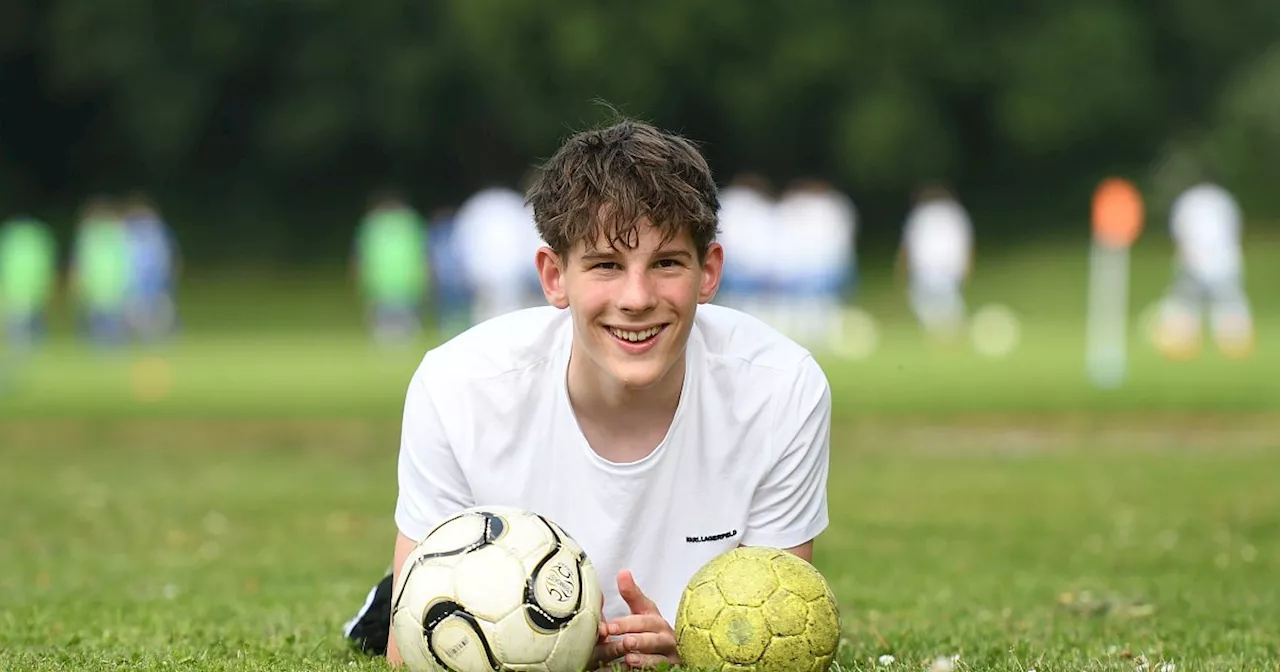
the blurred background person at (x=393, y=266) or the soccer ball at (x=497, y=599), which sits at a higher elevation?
the blurred background person at (x=393, y=266)

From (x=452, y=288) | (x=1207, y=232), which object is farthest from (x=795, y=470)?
(x=452, y=288)

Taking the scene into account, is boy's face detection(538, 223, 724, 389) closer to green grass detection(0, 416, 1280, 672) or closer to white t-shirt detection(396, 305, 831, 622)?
Answer: white t-shirt detection(396, 305, 831, 622)

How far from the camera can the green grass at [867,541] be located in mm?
6977

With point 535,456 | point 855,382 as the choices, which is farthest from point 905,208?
point 535,456

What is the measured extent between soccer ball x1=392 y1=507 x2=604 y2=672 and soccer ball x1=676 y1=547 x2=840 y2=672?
0.32 meters

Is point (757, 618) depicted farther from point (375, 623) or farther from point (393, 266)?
point (393, 266)

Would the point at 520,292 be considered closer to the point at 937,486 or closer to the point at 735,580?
the point at 937,486

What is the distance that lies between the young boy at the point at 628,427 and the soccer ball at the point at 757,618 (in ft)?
0.51

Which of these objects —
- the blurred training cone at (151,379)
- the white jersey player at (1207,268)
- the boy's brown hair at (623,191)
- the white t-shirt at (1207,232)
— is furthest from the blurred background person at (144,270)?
the boy's brown hair at (623,191)

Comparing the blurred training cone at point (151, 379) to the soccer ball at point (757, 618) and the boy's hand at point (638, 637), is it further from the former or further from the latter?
the soccer ball at point (757, 618)

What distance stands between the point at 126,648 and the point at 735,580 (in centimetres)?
253

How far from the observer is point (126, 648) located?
6609 millimetres

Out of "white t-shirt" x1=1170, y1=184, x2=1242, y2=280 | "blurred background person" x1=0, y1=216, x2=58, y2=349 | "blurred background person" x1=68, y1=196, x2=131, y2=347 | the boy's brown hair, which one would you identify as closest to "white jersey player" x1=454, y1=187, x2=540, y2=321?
"blurred background person" x1=68, y1=196, x2=131, y2=347

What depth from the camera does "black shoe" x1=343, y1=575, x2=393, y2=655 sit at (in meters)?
6.29
